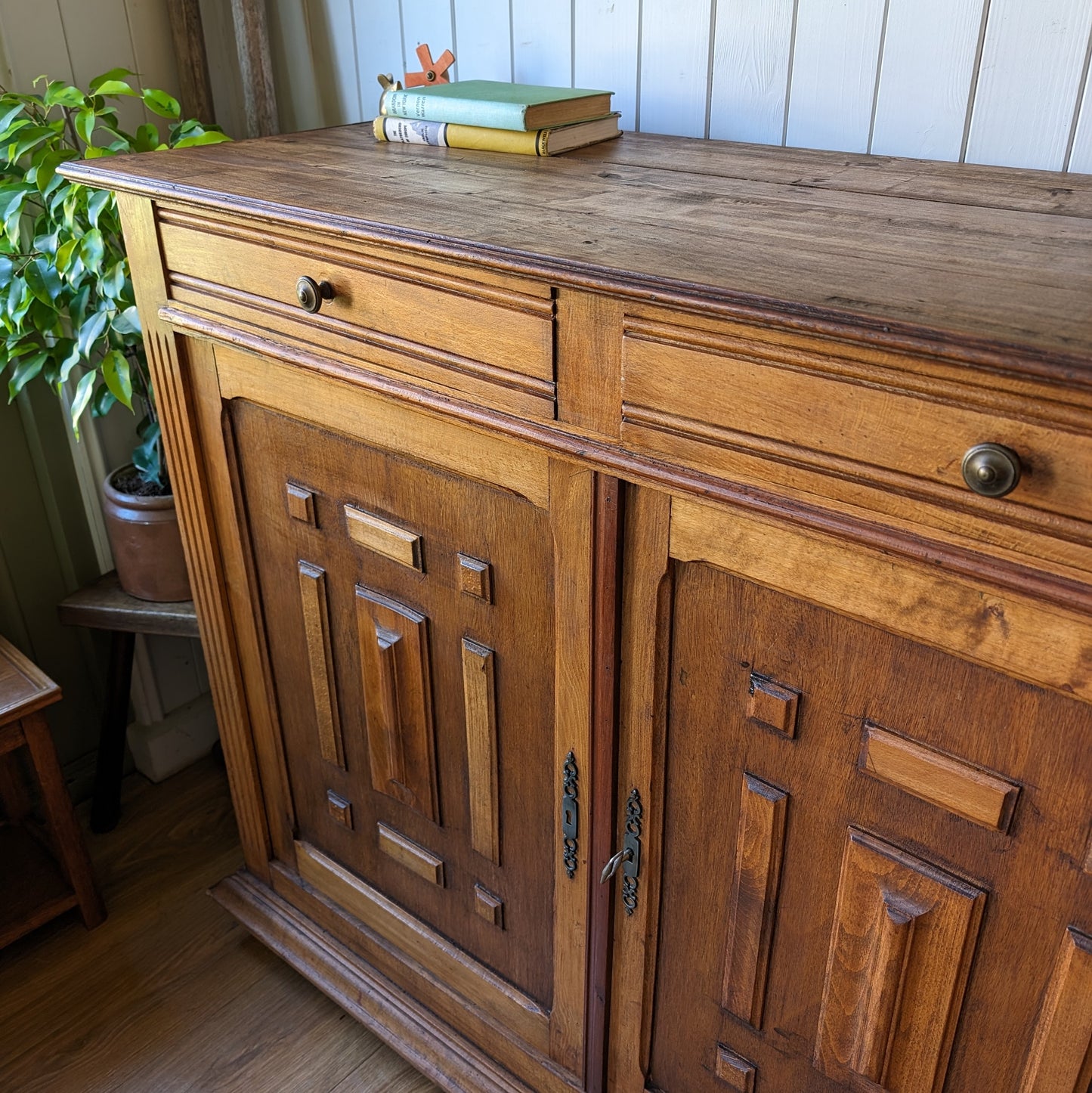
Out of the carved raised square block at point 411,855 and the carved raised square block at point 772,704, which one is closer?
the carved raised square block at point 772,704

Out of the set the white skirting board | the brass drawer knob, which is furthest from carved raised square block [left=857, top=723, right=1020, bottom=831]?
the white skirting board

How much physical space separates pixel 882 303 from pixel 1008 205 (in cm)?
34

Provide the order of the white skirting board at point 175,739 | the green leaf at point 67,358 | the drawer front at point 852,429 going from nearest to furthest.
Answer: the drawer front at point 852,429 < the green leaf at point 67,358 < the white skirting board at point 175,739

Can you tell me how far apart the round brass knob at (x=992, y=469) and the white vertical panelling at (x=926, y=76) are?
0.63 meters

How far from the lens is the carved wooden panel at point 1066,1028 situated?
0.73m

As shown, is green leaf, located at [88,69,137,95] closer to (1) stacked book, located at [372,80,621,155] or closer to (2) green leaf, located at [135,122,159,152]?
(2) green leaf, located at [135,122,159,152]

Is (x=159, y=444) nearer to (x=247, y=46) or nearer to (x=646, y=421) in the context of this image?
(x=247, y=46)

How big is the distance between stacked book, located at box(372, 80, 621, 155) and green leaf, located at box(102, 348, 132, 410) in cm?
48

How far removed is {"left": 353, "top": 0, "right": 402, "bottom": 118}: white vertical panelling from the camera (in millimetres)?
1511

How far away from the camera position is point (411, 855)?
1265mm

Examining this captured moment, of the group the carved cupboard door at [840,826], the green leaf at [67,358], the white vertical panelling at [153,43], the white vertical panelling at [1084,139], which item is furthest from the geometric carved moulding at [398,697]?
the white vertical panelling at [153,43]

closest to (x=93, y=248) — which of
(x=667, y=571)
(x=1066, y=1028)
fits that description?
(x=667, y=571)

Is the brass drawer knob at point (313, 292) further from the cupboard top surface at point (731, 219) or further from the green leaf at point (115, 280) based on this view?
the green leaf at point (115, 280)

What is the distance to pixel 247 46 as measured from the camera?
1.59 m
